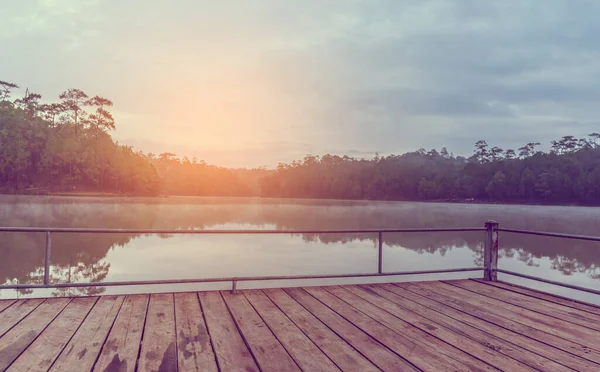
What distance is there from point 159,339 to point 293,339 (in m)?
0.99

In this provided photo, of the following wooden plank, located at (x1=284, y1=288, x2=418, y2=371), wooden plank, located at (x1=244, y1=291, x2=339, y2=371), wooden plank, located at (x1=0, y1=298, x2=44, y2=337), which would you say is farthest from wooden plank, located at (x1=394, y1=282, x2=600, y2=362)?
wooden plank, located at (x1=0, y1=298, x2=44, y2=337)

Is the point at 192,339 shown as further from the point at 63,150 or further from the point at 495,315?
the point at 63,150

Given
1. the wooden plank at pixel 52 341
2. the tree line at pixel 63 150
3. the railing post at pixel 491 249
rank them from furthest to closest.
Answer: the tree line at pixel 63 150
the railing post at pixel 491 249
the wooden plank at pixel 52 341

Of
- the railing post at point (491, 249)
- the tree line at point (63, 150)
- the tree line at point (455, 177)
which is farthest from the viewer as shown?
the tree line at point (455, 177)

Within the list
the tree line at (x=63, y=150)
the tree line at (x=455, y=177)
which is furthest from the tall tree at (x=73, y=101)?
the tree line at (x=455, y=177)

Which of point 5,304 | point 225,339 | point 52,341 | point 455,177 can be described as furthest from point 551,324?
point 455,177

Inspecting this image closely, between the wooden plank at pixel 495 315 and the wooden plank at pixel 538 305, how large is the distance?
1.19ft

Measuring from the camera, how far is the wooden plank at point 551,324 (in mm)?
3361

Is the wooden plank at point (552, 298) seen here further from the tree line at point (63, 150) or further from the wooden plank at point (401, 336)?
the tree line at point (63, 150)

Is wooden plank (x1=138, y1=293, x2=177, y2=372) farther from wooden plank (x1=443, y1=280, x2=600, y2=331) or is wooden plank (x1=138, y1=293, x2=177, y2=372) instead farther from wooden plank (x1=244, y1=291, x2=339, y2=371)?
wooden plank (x1=443, y1=280, x2=600, y2=331)

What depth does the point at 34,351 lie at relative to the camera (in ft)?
9.20

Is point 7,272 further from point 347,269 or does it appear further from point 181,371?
point 181,371

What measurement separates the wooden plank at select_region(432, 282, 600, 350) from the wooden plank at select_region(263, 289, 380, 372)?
1.82m

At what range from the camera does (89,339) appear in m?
3.06
